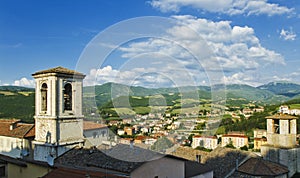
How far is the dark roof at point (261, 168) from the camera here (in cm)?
1602

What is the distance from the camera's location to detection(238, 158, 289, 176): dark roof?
16.0 meters

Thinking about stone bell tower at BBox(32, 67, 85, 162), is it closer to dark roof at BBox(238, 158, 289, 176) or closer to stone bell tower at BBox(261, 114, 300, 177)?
dark roof at BBox(238, 158, 289, 176)

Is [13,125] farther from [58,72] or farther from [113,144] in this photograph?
[113,144]

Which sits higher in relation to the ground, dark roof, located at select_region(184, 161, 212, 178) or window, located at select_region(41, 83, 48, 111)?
window, located at select_region(41, 83, 48, 111)

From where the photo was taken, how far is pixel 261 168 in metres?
16.3

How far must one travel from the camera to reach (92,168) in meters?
10.5

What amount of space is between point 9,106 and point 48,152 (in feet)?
81.3

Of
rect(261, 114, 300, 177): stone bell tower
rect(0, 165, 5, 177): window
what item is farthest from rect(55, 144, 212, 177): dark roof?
rect(261, 114, 300, 177): stone bell tower

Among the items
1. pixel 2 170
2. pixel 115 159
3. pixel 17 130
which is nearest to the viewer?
pixel 2 170

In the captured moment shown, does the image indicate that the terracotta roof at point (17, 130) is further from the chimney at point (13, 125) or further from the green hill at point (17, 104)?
the green hill at point (17, 104)

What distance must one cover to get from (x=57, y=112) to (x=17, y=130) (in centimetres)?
590

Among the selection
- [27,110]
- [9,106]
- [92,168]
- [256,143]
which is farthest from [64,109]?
[256,143]

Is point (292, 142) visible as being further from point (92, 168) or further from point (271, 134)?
point (92, 168)

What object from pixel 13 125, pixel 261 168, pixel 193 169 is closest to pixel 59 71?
pixel 13 125
